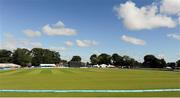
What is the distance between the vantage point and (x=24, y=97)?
64.0 ft

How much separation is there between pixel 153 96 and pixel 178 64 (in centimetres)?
17213

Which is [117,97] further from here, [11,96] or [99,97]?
[11,96]

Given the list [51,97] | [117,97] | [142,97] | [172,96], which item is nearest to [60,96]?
[51,97]

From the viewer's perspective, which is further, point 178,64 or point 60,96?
point 178,64

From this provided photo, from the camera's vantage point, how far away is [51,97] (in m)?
19.5

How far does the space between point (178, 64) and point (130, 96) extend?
172 metres

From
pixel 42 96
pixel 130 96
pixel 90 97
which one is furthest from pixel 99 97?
pixel 42 96

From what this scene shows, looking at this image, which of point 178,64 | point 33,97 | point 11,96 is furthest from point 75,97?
point 178,64

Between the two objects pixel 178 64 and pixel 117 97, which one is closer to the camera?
pixel 117 97

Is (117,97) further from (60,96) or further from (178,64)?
(178,64)

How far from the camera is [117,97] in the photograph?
19.4 metres

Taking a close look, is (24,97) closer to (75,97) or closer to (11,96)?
(11,96)

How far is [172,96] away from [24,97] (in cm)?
809

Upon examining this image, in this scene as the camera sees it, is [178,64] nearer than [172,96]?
No
